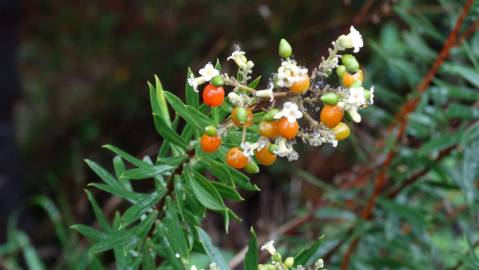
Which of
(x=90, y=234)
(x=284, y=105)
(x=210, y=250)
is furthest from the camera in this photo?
(x=90, y=234)

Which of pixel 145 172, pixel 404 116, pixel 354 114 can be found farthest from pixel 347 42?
pixel 404 116

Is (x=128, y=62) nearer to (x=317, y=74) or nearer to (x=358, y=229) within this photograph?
(x=358, y=229)

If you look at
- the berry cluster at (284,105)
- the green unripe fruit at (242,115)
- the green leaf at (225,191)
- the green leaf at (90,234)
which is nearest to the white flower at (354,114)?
the berry cluster at (284,105)

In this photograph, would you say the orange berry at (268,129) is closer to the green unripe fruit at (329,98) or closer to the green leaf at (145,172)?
the green unripe fruit at (329,98)

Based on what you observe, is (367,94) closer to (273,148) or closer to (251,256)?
(273,148)

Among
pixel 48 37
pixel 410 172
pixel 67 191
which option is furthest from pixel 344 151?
pixel 48 37

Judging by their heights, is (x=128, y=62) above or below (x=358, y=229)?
above
